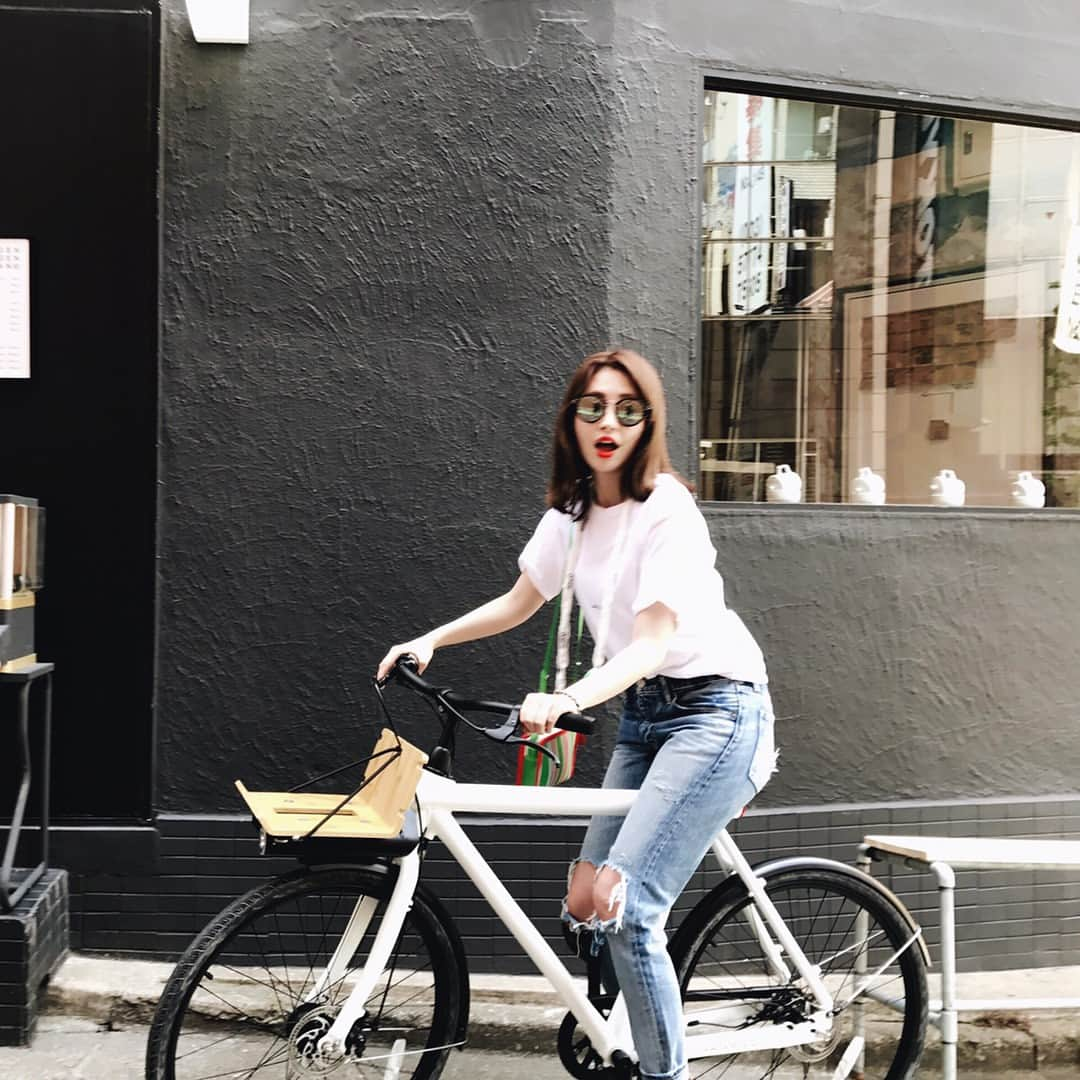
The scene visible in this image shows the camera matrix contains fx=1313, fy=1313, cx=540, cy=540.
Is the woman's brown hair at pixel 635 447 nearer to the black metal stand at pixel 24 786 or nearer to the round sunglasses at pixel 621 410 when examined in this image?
the round sunglasses at pixel 621 410

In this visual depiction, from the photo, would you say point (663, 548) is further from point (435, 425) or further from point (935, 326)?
point (935, 326)

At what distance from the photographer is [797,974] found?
355 cm

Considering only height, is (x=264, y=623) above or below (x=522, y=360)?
below

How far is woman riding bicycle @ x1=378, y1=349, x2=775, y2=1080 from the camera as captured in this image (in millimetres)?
3084

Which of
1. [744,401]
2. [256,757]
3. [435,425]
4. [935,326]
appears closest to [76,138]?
[435,425]

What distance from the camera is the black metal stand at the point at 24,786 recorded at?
4.12 metres

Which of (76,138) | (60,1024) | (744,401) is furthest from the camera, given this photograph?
(744,401)

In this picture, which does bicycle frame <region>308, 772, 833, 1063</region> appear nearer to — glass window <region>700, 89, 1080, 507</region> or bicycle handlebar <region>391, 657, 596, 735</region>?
bicycle handlebar <region>391, 657, 596, 735</region>

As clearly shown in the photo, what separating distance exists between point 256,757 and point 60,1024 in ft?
3.48

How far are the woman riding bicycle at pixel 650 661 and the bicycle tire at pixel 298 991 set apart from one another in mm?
397

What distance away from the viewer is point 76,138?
4.68 meters

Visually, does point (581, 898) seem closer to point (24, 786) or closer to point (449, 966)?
point (449, 966)

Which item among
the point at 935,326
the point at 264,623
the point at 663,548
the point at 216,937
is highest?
the point at 935,326

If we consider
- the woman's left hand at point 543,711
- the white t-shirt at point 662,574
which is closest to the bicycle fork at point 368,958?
the woman's left hand at point 543,711
